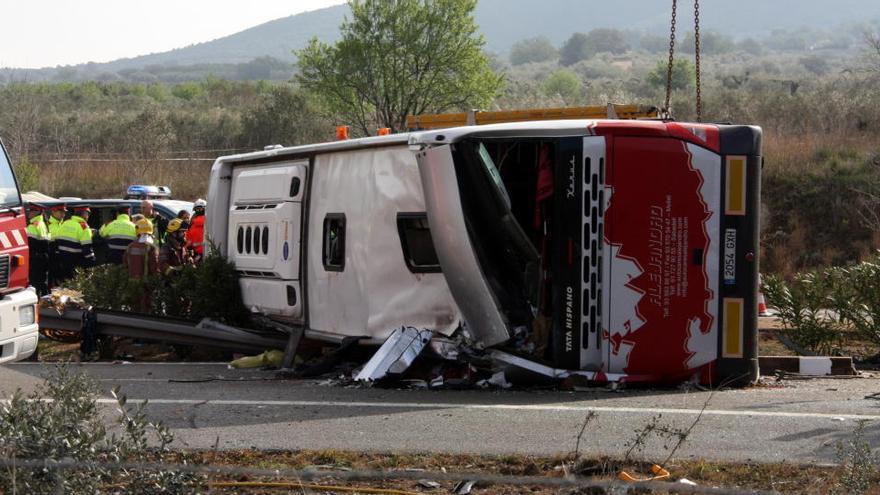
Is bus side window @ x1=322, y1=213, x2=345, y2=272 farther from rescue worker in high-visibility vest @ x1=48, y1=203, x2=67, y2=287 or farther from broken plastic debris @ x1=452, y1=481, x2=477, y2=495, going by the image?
rescue worker in high-visibility vest @ x1=48, y1=203, x2=67, y2=287

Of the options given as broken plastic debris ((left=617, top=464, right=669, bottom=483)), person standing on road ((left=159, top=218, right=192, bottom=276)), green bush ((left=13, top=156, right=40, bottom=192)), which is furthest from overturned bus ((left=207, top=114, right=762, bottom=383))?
green bush ((left=13, top=156, right=40, bottom=192))

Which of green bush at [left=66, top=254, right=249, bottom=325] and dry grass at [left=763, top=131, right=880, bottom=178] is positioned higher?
dry grass at [left=763, top=131, right=880, bottom=178]

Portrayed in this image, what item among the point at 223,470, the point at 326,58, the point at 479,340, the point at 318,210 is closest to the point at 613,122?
the point at 479,340

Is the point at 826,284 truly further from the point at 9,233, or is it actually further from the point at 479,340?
the point at 9,233

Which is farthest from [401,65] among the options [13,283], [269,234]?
[13,283]

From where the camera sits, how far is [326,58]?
3794 centimetres

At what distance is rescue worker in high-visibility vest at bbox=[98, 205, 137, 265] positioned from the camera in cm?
1977

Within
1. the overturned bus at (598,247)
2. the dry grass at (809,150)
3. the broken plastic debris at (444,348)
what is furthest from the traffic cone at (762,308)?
the dry grass at (809,150)

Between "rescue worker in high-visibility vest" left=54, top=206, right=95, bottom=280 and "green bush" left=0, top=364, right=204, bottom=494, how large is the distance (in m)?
14.0

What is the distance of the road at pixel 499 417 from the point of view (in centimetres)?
755

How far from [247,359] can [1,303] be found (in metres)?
3.29

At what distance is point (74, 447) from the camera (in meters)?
5.70

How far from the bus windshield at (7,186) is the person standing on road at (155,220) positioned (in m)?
9.08

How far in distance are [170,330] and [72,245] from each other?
308 inches
